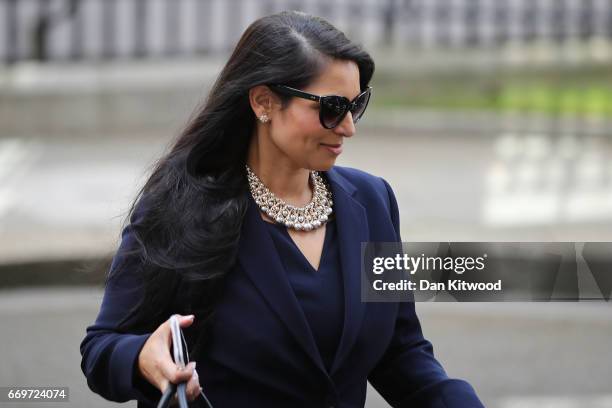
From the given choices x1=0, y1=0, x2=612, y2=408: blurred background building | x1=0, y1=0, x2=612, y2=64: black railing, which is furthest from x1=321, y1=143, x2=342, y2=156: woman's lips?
x1=0, y1=0, x2=612, y2=64: black railing

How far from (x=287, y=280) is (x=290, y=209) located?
8.2 inches

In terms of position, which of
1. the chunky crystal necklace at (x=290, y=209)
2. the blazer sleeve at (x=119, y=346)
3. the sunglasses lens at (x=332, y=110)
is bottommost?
the blazer sleeve at (x=119, y=346)

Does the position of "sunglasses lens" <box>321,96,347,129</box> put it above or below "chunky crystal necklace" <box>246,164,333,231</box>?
above

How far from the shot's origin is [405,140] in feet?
34.8

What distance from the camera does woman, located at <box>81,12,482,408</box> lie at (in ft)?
8.66

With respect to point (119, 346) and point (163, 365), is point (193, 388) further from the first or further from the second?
point (119, 346)

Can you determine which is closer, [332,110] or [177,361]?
[177,361]

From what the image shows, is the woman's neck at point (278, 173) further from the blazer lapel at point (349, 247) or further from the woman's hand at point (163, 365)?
the woman's hand at point (163, 365)

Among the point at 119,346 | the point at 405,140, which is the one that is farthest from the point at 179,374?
the point at 405,140

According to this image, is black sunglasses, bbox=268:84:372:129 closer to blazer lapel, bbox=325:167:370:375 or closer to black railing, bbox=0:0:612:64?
blazer lapel, bbox=325:167:370:375

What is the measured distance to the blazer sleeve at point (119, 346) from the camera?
2562 mm

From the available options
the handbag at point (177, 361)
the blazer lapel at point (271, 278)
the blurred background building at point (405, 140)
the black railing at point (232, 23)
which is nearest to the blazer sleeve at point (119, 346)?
the handbag at point (177, 361)

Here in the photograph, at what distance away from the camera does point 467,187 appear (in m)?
8.99

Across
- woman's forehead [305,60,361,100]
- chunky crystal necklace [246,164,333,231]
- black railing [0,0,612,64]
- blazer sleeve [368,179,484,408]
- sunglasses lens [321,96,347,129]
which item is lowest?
black railing [0,0,612,64]
